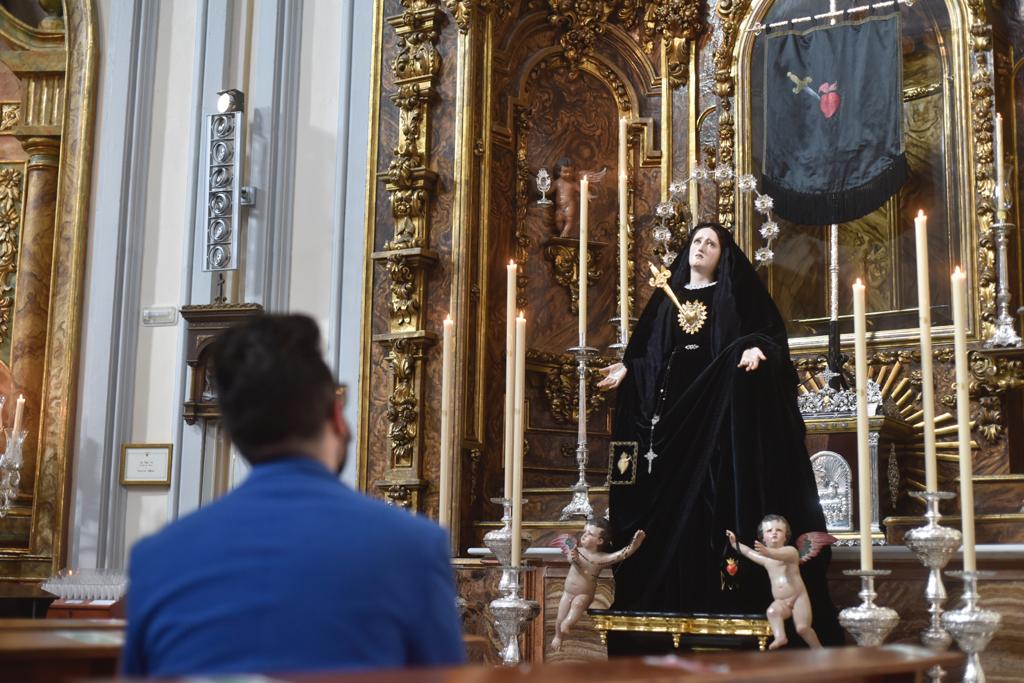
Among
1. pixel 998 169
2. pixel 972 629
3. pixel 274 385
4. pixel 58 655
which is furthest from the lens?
pixel 998 169

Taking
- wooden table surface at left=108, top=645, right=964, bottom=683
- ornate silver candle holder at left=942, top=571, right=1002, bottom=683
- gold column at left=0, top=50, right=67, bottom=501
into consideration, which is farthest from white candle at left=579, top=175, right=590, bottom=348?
gold column at left=0, top=50, right=67, bottom=501

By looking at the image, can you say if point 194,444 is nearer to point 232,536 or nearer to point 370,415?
point 370,415

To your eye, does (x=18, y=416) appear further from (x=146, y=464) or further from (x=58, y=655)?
(x=58, y=655)

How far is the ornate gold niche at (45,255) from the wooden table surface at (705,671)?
5580mm

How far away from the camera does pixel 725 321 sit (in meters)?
5.13

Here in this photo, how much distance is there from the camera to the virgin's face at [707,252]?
5344mm

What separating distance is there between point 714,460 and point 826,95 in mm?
2668

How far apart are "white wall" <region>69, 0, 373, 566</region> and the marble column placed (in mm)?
453

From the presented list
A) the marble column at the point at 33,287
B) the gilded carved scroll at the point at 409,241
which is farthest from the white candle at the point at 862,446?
the marble column at the point at 33,287

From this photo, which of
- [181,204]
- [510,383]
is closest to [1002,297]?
[510,383]

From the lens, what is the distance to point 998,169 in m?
6.30

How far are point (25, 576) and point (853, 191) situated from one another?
4855 millimetres

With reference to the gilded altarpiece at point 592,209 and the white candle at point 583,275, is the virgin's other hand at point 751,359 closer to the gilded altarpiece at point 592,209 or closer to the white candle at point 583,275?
the white candle at point 583,275

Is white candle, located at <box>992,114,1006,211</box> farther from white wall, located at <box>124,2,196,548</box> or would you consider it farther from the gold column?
the gold column
